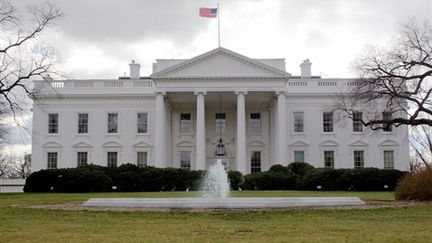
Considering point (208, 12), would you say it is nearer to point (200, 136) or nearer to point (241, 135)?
point (200, 136)

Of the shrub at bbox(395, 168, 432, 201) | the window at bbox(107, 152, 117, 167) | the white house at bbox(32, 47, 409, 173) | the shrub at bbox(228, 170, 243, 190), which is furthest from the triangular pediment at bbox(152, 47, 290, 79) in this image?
the shrub at bbox(395, 168, 432, 201)

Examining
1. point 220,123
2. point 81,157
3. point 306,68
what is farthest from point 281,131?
point 81,157

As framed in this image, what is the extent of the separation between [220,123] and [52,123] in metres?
15.7

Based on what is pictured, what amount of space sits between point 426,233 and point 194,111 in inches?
1726

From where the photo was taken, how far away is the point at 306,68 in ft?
191

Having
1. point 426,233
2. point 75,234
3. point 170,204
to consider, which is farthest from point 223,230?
point 170,204

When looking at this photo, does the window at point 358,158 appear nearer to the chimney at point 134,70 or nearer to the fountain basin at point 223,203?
the chimney at point 134,70

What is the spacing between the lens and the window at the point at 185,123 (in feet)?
180

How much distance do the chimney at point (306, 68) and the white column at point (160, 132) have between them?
16.0 meters

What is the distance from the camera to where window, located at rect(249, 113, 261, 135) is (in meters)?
54.8

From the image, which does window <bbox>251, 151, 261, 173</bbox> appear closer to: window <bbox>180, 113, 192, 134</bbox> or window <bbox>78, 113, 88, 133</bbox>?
window <bbox>180, 113, 192, 134</bbox>

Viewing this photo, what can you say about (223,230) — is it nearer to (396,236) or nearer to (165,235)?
(165,235)

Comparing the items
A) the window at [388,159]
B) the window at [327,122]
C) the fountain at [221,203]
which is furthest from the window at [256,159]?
the fountain at [221,203]

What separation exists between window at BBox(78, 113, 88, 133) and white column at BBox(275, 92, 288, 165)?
1786 cm
